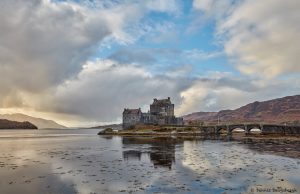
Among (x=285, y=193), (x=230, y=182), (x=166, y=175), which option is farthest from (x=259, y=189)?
(x=166, y=175)

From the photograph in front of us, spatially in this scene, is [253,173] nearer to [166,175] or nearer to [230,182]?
[230,182]

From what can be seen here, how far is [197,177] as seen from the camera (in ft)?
121

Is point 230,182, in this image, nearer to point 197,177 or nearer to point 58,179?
point 197,177

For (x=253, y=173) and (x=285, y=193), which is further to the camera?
(x=253, y=173)

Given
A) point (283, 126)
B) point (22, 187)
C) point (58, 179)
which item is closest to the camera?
point (22, 187)

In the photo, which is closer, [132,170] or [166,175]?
[166,175]

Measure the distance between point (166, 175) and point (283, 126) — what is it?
144m

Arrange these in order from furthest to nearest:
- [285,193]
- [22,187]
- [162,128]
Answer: [162,128] → [22,187] → [285,193]

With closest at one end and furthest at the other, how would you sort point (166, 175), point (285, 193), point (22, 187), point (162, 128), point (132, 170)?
point (285, 193) → point (22, 187) → point (166, 175) → point (132, 170) → point (162, 128)

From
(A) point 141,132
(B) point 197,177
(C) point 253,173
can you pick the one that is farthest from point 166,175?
(A) point 141,132

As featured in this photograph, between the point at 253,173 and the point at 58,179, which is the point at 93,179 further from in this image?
the point at 253,173

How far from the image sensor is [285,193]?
2744 centimetres

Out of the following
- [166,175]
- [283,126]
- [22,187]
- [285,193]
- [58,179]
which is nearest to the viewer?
[285,193]

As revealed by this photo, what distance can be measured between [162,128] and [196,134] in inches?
792
